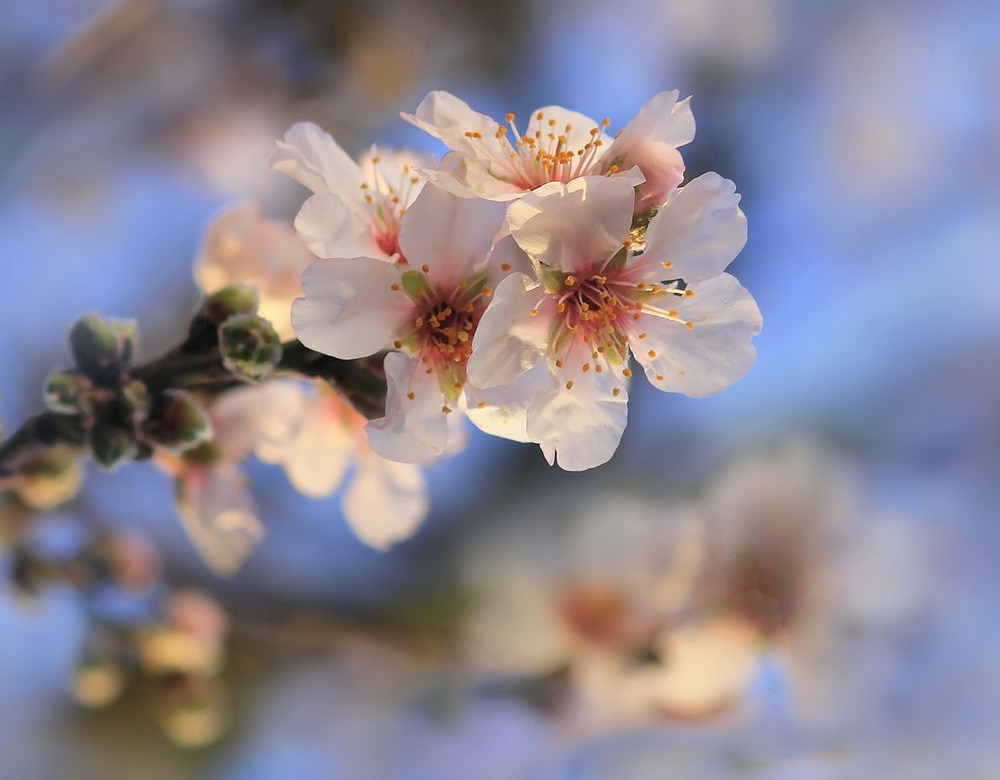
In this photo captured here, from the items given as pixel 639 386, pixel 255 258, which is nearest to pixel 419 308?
pixel 255 258

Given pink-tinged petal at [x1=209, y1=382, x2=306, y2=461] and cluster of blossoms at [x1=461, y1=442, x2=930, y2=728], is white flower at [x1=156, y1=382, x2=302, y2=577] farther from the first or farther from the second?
cluster of blossoms at [x1=461, y1=442, x2=930, y2=728]

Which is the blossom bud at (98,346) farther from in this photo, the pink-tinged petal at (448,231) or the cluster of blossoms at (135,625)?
the cluster of blossoms at (135,625)

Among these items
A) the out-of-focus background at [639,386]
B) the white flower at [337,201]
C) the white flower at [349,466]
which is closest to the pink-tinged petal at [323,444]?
the white flower at [349,466]

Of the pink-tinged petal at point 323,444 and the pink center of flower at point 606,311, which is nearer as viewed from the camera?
the pink center of flower at point 606,311

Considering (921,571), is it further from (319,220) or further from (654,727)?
(319,220)

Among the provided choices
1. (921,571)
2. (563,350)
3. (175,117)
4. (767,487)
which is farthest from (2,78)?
(921,571)

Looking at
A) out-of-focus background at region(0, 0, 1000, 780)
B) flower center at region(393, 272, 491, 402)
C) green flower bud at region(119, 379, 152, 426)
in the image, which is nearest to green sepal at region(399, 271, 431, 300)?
flower center at region(393, 272, 491, 402)
